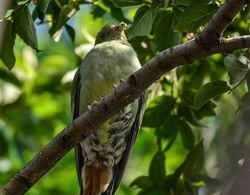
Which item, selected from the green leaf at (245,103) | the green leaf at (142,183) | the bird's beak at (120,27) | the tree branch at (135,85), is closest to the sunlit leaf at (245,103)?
the green leaf at (245,103)

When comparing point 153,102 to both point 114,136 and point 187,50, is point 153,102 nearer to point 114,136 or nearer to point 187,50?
point 114,136

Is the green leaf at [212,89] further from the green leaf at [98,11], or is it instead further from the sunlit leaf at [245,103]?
the green leaf at [98,11]

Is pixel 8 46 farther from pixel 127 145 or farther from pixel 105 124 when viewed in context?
pixel 127 145

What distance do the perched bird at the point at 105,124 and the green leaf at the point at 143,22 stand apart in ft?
2.71

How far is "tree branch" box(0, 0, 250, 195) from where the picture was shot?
9.87 ft

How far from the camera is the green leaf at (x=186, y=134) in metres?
4.64

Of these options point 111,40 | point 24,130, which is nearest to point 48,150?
point 111,40

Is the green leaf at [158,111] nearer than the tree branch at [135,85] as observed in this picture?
No

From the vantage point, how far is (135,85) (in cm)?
321

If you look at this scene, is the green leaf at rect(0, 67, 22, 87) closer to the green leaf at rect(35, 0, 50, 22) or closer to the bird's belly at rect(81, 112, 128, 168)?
the bird's belly at rect(81, 112, 128, 168)

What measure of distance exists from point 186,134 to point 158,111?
0.28m

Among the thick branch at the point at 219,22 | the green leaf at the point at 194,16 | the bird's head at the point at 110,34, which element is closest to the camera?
the thick branch at the point at 219,22

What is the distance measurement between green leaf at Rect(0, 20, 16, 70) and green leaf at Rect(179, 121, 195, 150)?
1.41m

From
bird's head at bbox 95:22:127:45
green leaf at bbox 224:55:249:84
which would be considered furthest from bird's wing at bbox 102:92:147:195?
green leaf at bbox 224:55:249:84
